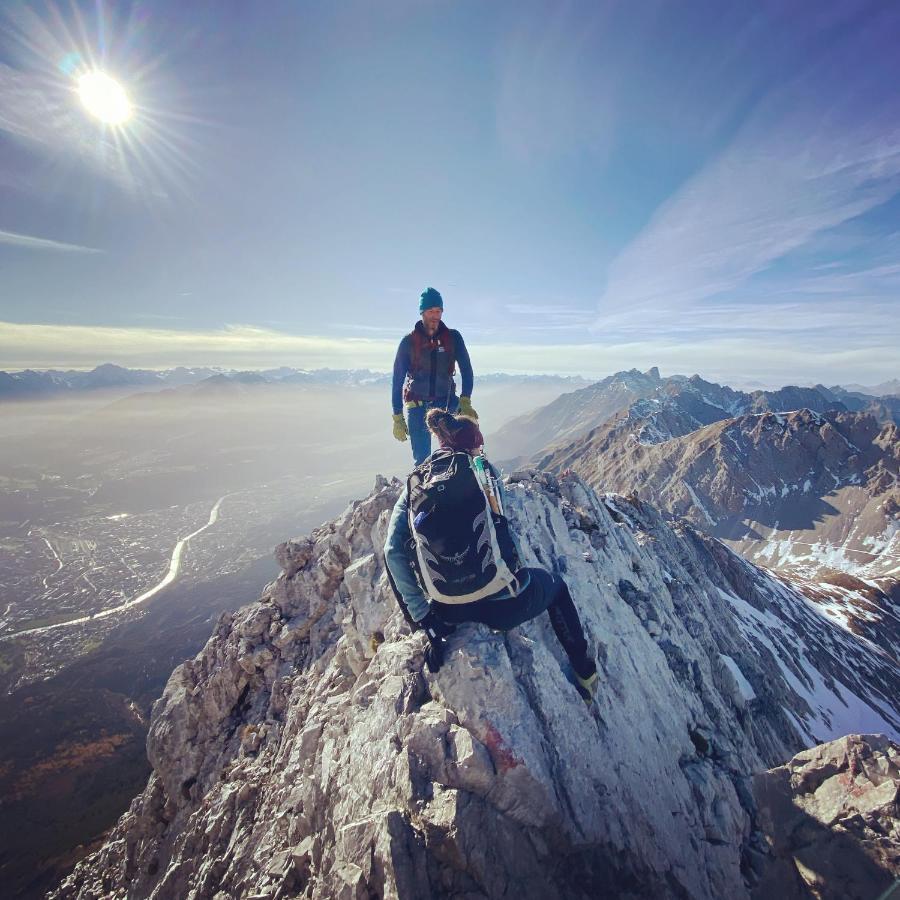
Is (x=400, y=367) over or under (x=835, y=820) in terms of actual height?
over

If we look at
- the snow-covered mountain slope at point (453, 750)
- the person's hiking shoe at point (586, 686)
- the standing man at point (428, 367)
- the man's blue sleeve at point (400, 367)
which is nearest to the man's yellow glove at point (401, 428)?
the standing man at point (428, 367)

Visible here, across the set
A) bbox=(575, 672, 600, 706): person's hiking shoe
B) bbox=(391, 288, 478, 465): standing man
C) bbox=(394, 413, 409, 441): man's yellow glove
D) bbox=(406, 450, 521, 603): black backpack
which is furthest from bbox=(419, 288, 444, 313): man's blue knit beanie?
bbox=(575, 672, 600, 706): person's hiking shoe

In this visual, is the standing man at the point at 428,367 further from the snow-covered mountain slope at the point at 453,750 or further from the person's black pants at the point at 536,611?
the person's black pants at the point at 536,611

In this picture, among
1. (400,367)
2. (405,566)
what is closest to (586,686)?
(405,566)

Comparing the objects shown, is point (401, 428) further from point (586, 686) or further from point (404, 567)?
point (586, 686)

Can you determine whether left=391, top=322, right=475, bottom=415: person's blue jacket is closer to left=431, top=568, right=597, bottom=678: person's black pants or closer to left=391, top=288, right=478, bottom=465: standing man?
left=391, top=288, right=478, bottom=465: standing man
